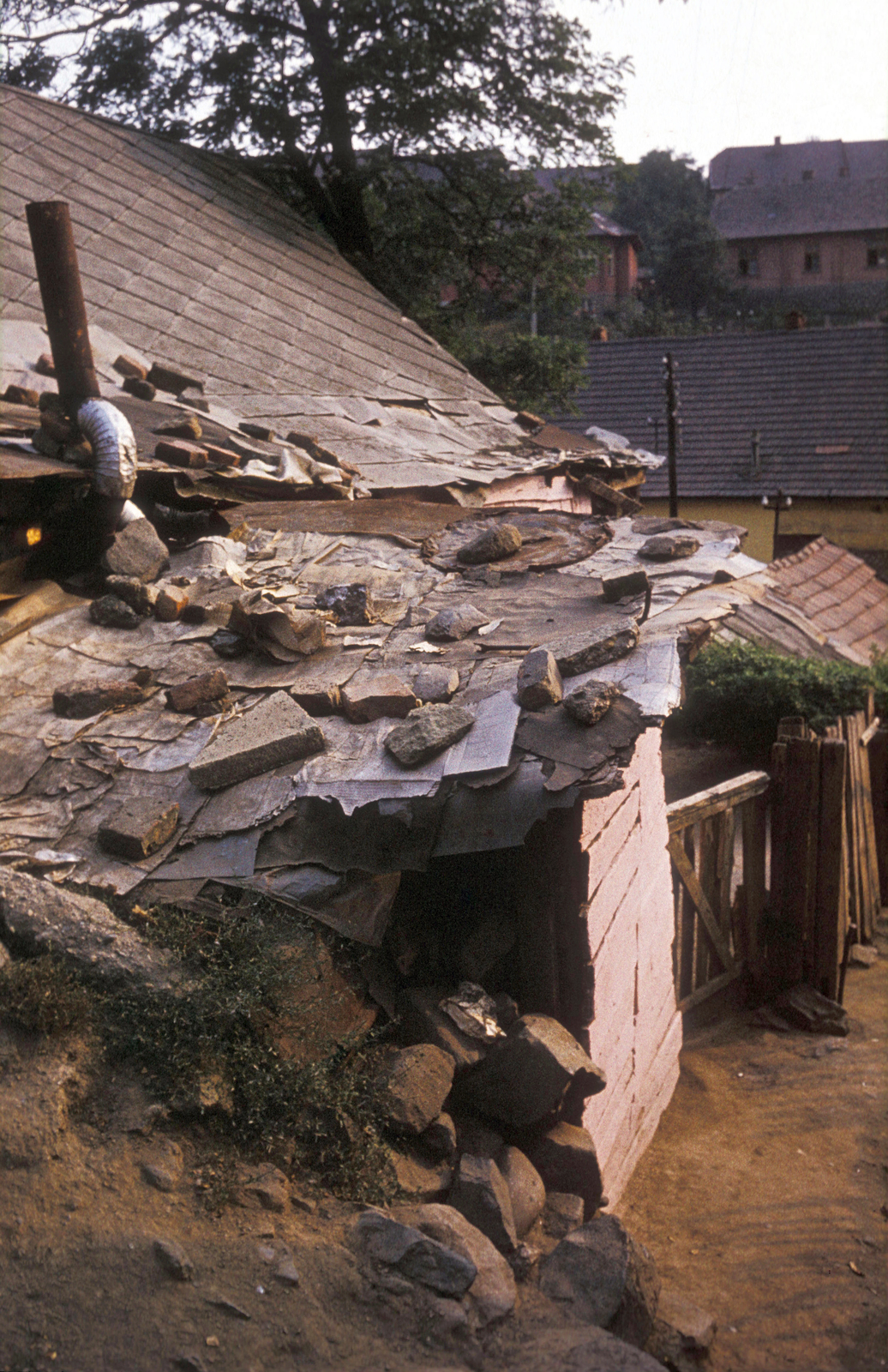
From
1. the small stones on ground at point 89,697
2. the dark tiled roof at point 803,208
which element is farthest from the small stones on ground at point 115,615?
the dark tiled roof at point 803,208

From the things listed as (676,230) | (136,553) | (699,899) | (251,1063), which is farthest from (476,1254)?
(676,230)

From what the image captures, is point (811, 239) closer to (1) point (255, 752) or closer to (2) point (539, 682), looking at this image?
(2) point (539, 682)

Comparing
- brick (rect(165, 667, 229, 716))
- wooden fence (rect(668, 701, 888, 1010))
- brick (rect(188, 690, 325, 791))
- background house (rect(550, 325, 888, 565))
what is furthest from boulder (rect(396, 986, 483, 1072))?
background house (rect(550, 325, 888, 565))

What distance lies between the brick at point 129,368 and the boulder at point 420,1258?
633 cm

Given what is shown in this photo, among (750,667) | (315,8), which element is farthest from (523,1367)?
(315,8)

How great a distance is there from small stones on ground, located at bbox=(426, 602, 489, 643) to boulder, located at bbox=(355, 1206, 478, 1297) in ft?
8.05

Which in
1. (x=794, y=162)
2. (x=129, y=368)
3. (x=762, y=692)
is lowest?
(x=762, y=692)

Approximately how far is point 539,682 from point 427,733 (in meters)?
0.46

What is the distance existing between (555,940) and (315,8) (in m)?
14.5

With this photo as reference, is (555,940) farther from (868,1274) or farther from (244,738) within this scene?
(868,1274)

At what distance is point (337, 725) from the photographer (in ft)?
13.5

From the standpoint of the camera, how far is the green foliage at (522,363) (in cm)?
1550

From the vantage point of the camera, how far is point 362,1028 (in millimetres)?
3617

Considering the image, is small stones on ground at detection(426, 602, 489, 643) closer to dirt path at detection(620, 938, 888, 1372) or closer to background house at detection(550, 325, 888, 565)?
dirt path at detection(620, 938, 888, 1372)
